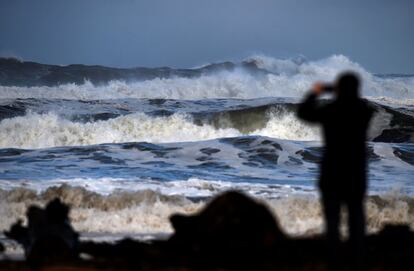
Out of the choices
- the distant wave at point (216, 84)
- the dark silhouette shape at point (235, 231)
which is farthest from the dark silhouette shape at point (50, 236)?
the distant wave at point (216, 84)

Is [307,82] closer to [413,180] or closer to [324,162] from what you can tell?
[413,180]

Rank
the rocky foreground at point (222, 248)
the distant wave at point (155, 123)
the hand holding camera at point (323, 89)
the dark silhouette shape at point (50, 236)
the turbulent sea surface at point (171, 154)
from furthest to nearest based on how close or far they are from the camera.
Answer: the distant wave at point (155, 123) < the turbulent sea surface at point (171, 154) < the dark silhouette shape at point (50, 236) < the rocky foreground at point (222, 248) < the hand holding camera at point (323, 89)

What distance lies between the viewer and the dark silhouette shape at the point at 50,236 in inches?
263

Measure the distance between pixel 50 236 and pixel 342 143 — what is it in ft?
9.57

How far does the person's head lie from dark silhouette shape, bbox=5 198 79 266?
9.32ft

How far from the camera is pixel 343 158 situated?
521 centimetres

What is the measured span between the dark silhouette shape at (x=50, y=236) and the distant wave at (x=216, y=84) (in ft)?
107

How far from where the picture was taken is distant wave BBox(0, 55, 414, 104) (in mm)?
42094

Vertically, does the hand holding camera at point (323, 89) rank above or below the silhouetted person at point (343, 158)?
above

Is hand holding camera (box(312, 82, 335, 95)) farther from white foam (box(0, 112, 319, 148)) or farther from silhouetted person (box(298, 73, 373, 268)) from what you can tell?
white foam (box(0, 112, 319, 148))

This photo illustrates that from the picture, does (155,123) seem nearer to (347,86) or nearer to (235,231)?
(235,231)

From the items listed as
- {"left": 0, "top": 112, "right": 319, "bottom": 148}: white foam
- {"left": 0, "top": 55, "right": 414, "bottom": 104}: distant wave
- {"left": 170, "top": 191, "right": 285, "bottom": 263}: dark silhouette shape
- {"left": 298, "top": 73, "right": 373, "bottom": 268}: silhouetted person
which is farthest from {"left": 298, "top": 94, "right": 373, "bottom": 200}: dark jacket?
{"left": 0, "top": 55, "right": 414, "bottom": 104}: distant wave

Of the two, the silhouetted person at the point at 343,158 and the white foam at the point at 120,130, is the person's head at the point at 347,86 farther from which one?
the white foam at the point at 120,130

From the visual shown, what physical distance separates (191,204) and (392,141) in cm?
1609
